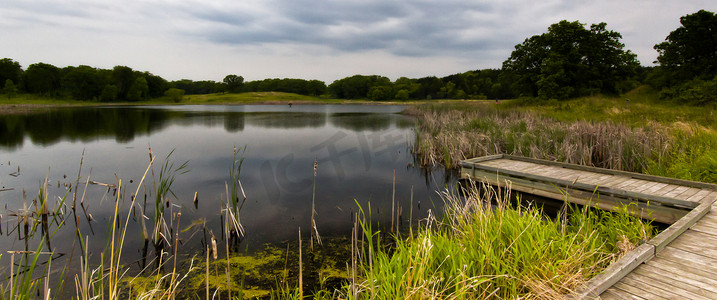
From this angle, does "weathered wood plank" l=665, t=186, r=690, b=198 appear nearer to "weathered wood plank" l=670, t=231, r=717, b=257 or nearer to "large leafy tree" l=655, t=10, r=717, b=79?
"weathered wood plank" l=670, t=231, r=717, b=257

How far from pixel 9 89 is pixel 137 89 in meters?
25.9

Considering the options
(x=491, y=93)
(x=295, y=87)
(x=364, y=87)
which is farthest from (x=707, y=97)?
(x=295, y=87)

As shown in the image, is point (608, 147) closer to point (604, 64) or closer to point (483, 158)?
point (483, 158)

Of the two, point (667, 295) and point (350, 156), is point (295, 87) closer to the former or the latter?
point (350, 156)

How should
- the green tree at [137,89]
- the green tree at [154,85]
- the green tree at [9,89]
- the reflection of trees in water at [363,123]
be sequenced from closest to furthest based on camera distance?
the reflection of trees in water at [363,123]
the green tree at [9,89]
the green tree at [137,89]
the green tree at [154,85]

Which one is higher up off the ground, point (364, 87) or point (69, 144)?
point (364, 87)

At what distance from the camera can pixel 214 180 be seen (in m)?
11.7

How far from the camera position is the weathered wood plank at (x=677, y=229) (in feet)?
13.7

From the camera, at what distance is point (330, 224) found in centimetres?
770

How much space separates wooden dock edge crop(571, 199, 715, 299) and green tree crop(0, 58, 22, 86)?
113931mm

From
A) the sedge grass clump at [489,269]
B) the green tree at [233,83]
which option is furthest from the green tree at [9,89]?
the sedge grass clump at [489,269]

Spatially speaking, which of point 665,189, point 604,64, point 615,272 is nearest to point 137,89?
point 604,64

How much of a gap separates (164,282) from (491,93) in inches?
4422

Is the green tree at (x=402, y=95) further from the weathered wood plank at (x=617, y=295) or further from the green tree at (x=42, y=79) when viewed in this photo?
the weathered wood plank at (x=617, y=295)
